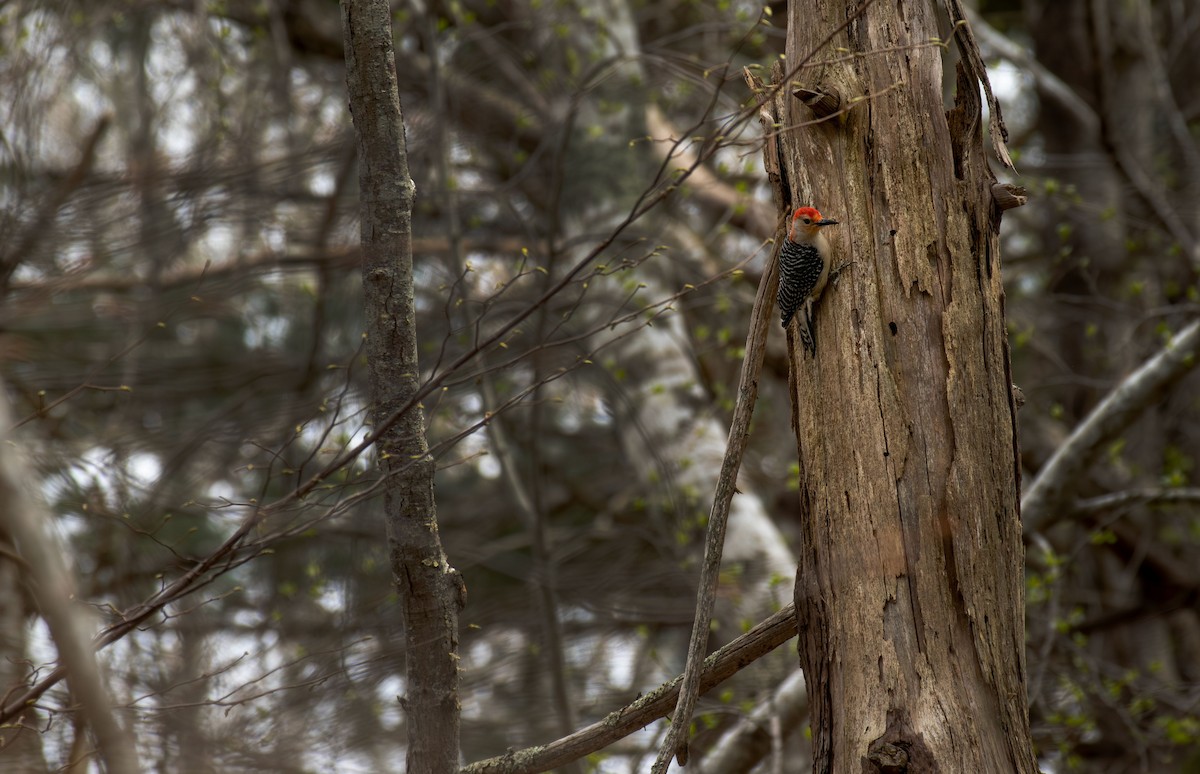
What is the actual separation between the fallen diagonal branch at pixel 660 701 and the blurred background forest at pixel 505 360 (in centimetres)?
61

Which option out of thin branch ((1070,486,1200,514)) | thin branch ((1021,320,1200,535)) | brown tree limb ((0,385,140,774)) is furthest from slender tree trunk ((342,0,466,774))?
thin branch ((1070,486,1200,514))

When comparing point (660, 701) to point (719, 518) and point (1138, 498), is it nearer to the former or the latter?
point (719, 518)

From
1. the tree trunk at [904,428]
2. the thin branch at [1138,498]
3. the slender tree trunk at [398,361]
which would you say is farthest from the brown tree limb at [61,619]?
the thin branch at [1138,498]

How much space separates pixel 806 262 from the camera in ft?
6.86

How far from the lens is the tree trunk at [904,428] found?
179 cm

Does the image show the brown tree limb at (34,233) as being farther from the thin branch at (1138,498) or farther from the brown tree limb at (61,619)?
the thin branch at (1138,498)

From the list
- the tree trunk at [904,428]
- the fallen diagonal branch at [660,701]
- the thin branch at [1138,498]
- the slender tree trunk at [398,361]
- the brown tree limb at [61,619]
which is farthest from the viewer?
the thin branch at [1138,498]

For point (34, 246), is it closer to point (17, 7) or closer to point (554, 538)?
point (17, 7)

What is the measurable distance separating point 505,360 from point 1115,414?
2722 mm

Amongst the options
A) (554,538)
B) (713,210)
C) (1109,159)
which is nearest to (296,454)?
(554,538)

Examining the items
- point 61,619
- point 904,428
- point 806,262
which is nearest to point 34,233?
point 806,262

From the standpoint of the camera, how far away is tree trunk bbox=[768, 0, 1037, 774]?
1787 millimetres

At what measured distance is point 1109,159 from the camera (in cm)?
616

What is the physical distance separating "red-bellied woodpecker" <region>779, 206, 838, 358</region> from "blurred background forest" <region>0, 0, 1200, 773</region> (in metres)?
0.35
